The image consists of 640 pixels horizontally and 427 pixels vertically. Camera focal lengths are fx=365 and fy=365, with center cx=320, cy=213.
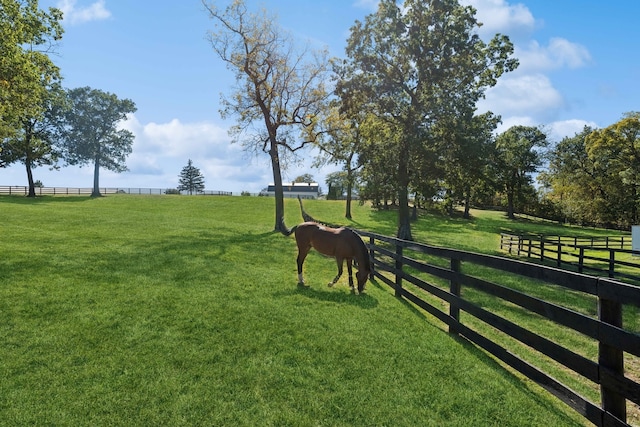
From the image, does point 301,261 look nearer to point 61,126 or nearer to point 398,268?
point 398,268

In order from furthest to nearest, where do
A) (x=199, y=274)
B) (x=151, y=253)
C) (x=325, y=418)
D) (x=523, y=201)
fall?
(x=523, y=201) → (x=151, y=253) → (x=199, y=274) → (x=325, y=418)

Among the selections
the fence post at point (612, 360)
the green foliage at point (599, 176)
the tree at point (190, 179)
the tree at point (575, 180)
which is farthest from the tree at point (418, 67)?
the tree at point (190, 179)

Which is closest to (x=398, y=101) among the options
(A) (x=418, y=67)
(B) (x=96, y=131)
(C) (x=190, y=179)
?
(A) (x=418, y=67)

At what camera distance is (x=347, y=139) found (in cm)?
2364

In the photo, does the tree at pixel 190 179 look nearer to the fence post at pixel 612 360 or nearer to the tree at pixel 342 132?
the tree at pixel 342 132

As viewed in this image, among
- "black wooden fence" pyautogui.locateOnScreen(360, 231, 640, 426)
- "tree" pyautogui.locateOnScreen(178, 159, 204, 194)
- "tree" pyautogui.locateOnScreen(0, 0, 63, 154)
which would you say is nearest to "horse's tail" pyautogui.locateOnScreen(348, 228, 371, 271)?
"black wooden fence" pyautogui.locateOnScreen(360, 231, 640, 426)

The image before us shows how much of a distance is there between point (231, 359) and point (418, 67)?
832 inches

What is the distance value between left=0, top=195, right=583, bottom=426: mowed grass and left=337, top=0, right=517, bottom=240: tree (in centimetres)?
1571

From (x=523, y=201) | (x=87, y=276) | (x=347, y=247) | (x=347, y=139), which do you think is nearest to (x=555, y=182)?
(x=523, y=201)

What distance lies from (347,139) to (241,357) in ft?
66.6

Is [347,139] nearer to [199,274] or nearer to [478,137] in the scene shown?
[478,137]

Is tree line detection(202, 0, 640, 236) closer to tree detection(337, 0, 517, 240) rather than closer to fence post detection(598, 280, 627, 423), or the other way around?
tree detection(337, 0, 517, 240)

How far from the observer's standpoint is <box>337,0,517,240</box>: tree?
21062mm

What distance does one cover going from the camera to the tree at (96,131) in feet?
167
